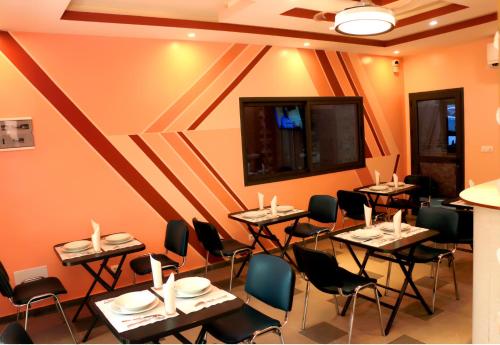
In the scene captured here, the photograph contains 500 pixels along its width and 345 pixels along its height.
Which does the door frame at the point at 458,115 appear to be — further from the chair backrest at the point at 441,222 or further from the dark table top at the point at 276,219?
the dark table top at the point at 276,219

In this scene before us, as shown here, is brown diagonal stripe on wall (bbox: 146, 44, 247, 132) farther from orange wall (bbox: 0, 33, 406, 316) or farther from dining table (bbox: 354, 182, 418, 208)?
dining table (bbox: 354, 182, 418, 208)

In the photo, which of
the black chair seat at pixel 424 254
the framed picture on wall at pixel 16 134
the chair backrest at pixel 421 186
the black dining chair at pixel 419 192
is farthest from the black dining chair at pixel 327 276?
the chair backrest at pixel 421 186

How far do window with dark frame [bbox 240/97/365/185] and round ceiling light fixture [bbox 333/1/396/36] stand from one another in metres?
2.06

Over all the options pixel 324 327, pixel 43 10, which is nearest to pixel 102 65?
pixel 43 10

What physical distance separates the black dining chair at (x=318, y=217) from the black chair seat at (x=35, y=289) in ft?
7.92

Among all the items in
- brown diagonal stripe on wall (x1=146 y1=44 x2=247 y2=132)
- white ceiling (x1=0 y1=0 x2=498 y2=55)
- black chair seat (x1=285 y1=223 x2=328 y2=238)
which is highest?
white ceiling (x1=0 y1=0 x2=498 y2=55)

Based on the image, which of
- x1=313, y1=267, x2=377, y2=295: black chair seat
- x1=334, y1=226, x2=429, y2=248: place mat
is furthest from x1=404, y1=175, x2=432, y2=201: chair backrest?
x1=313, y1=267, x2=377, y2=295: black chair seat

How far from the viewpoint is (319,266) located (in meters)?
3.14

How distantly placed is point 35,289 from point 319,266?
2396mm

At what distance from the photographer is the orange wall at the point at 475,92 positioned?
616cm

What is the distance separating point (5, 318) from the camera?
3.97 meters

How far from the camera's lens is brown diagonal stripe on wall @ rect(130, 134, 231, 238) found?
466cm

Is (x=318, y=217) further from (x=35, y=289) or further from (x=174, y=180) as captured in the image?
(x=35, y=289)

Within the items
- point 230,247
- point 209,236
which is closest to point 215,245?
point 209,236
